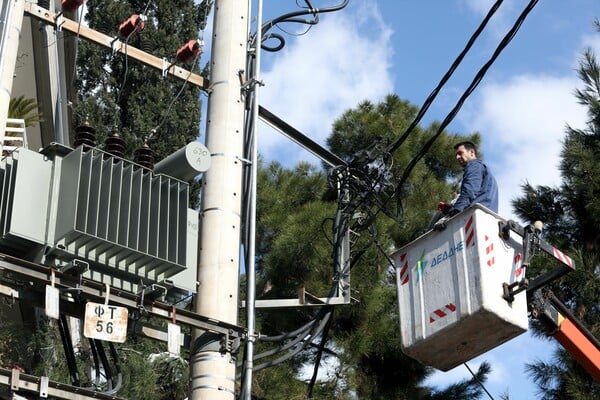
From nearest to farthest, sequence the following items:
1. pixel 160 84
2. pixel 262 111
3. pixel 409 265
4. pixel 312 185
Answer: pixel 409 265
pixel 262 111
pixel 312 185
pixel 160 84

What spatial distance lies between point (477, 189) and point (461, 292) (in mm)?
1202

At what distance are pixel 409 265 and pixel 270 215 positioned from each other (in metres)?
9.02

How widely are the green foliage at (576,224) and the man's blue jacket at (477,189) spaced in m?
5.39

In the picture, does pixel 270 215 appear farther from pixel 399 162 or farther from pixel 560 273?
pixel 560 273

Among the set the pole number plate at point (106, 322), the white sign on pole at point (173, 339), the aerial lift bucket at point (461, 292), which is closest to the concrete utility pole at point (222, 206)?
the white sign on pole at point (173, 339)

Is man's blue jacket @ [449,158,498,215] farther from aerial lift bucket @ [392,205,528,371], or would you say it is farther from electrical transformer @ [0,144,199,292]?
electrical transformer @ [0,144,199,292]

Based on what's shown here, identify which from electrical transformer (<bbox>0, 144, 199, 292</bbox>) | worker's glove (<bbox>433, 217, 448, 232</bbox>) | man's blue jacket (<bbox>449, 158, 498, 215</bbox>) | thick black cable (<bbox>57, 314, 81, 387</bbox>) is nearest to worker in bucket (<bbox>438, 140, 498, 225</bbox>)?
man's blue jacket (<bbox>449, 158, 498, 215</bbox>)

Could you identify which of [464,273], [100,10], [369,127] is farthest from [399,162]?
[464,273]

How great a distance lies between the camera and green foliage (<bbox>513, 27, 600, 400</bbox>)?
14.1 metres

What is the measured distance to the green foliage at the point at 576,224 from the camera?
14.1 meters

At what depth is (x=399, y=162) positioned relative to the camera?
58.4 ft

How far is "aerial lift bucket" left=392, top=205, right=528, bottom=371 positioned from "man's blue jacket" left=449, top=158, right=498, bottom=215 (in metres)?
0.46

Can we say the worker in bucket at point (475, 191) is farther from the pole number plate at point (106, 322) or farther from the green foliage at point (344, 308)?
the green foliage at point (344, 308)

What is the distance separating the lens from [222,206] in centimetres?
781
